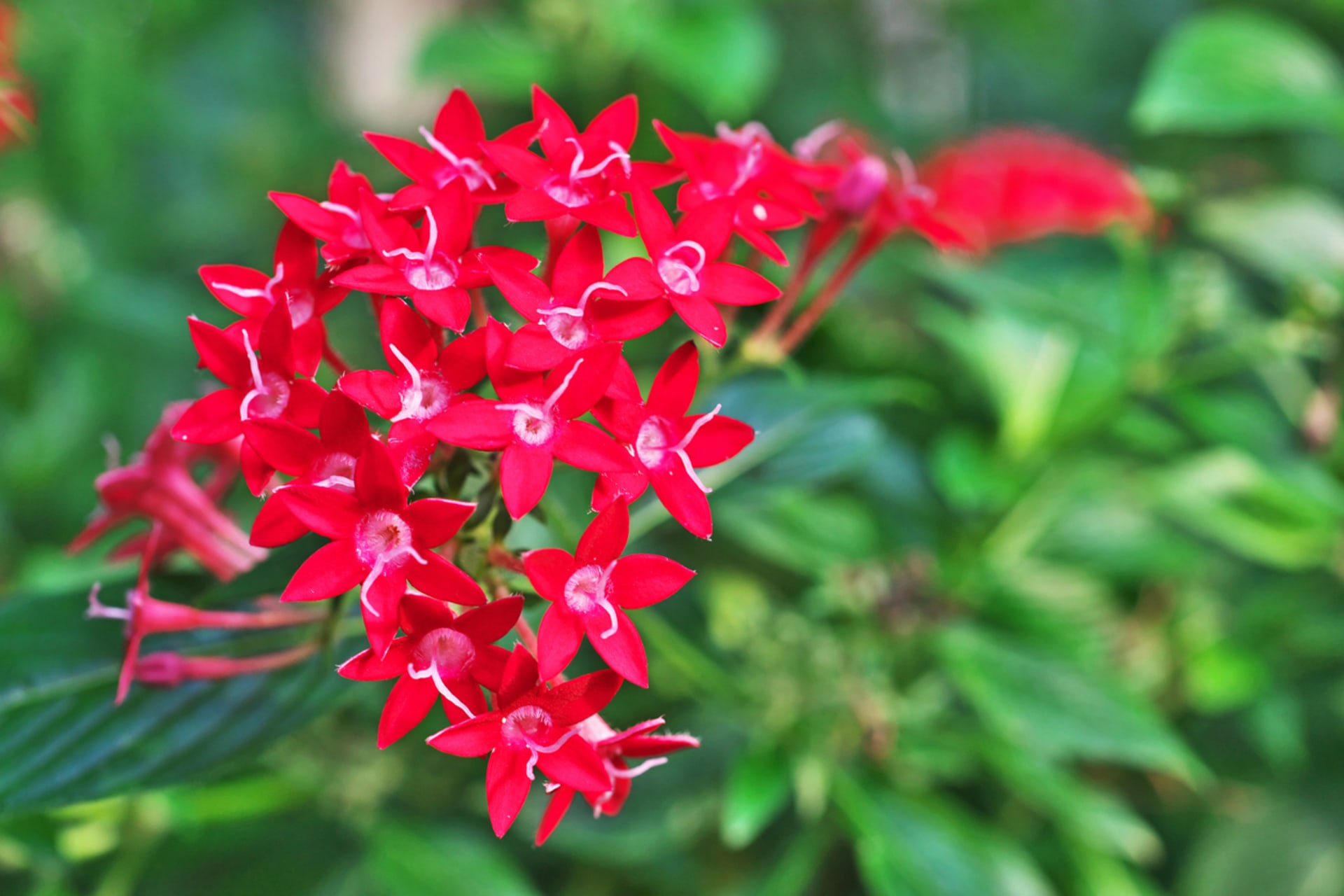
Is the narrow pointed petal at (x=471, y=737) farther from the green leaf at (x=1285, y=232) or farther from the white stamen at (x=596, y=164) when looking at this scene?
the green leaf at (x=1285, y=232)

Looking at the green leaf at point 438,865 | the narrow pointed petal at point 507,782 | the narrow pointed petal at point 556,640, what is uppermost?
the narrow pointed petal at point 556,640

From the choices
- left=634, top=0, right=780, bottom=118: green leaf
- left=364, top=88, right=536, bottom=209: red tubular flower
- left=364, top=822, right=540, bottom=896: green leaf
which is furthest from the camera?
left=634, top=0, right=780, bottom=118: green leaf

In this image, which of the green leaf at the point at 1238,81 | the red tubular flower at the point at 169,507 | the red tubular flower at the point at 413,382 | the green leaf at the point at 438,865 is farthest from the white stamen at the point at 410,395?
the green leaf at the point at 1238,81

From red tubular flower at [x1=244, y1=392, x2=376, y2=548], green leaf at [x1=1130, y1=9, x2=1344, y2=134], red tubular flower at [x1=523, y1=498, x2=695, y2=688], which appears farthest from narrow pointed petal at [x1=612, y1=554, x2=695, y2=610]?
green leaf at [x1=1130, y1=9, x2=1344, y2=134]

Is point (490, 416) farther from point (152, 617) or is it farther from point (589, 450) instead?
point (152, 617)

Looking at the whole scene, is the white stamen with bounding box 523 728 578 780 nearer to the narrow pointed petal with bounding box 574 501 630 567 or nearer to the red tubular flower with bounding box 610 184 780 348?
the narrow pointed petal with bounding box 574 501 630 567

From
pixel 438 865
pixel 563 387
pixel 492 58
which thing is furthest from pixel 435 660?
pixel 492 58

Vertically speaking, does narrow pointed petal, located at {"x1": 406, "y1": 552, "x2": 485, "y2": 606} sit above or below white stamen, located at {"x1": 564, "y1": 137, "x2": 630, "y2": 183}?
below
